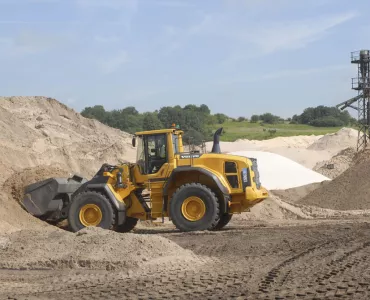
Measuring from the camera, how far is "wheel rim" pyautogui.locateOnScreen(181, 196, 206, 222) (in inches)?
570

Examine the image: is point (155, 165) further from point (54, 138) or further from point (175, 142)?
point (54, 138)

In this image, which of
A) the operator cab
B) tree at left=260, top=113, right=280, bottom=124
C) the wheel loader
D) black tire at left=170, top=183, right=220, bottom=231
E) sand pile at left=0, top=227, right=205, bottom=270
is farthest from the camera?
tree at left=260, top=113, right=280, bottom=124

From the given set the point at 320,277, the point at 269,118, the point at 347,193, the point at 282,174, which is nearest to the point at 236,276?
the point at 320,277

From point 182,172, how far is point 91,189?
2.01 m

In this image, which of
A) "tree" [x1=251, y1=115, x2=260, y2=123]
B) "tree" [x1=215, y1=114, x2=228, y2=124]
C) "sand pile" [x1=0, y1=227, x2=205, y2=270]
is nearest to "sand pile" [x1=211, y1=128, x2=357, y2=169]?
"tree" [x1=215, y1=114, x2=228, y2=124]

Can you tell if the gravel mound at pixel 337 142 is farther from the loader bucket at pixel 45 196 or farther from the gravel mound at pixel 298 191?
the loader bucket at pixel 45 196

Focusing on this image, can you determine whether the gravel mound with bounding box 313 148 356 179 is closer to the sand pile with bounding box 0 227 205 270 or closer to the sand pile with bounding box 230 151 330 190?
the sand pile with bounding box 230 151 330 190

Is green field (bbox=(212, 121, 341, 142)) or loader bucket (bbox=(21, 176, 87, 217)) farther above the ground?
green field (bbox=(212, 121, 341, 142))

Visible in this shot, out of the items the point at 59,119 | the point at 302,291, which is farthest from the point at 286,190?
the point at 302,291

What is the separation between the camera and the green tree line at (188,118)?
2240 inches

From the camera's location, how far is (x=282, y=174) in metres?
33.5

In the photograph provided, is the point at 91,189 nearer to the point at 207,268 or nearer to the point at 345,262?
the point at 207,268

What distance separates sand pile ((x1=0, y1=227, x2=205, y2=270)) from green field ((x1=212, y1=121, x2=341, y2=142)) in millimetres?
59543

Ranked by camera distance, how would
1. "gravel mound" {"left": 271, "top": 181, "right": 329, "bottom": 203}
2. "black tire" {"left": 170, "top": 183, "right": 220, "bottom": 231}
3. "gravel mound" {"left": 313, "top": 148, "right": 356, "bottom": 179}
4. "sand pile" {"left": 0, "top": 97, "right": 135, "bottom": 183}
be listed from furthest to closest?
"gravel mound" {"left": 313, "top": 148, "right": 356, "bottom": 179}, "gravel mound" {"left": 271, "top": 181, "right": 329, "bottom": 203}, "sand pile" {"left": 0, "top": 97, "right": 135, "bottom": 183}, "black tire" {"left": 170, "top": 183, "right": 220, "bottom": 231}
